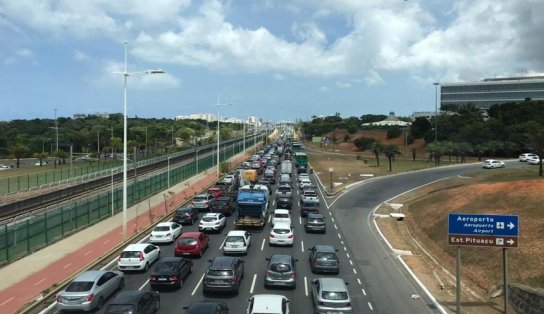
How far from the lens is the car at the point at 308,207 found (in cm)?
4138

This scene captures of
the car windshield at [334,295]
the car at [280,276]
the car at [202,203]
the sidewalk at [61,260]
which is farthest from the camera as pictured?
the car at [202,203]

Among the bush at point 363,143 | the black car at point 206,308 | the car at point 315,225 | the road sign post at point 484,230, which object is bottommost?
the car at point 315,225

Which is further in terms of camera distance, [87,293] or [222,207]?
[222,207]

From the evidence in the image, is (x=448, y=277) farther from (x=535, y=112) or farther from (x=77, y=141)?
(x=77, y=141)

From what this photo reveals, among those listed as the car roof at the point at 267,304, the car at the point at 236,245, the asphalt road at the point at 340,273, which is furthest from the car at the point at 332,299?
the car at the point at 236,245

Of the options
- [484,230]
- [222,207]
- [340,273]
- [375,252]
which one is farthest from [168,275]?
[222,207]

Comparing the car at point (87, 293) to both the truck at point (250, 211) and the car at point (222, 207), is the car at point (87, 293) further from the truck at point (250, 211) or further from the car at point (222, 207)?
the car at point (222, 207)

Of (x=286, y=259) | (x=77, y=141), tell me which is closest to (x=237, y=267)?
(x=286, y=259)

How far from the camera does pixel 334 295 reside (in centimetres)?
1856

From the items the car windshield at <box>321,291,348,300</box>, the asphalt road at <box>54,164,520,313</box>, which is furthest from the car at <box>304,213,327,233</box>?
the car windshield at <box>321,291,348,300</box>

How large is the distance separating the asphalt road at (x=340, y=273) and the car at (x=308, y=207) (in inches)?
35.5

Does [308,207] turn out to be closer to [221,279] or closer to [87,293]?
[221,279]

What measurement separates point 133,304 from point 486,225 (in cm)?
1478

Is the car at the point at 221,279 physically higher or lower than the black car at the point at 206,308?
lower
